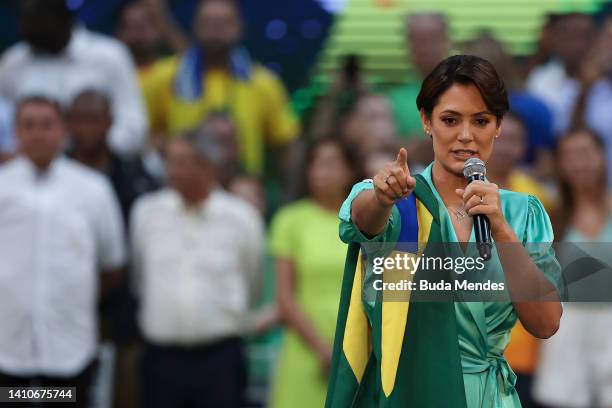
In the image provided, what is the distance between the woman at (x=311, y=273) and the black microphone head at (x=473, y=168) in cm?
341

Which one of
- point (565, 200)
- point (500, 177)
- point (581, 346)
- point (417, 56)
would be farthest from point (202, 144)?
point (581, 346)

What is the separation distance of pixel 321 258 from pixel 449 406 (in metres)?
3.45

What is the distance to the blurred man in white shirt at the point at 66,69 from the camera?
26.5 feet

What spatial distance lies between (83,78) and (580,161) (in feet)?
9.90

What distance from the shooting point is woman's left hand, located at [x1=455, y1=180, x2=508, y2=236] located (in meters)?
3.55

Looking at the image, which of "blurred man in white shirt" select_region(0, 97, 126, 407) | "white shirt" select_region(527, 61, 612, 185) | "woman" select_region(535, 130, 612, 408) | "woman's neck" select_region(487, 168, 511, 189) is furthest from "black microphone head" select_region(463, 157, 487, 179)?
"white shirt" select_region(527, 61, 612, 185)

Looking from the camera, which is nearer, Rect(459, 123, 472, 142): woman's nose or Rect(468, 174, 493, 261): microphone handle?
Rect(468, 174, 493, 261): microphone handle

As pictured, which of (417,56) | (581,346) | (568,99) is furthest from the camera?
(568,99)

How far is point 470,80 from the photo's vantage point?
3.81 m

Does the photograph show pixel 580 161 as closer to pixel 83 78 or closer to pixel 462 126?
pixel 83 78

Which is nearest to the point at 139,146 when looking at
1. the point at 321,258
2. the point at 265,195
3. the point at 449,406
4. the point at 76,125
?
the point at 76,125

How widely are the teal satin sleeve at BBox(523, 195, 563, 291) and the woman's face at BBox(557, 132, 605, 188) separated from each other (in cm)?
347

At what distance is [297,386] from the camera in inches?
281

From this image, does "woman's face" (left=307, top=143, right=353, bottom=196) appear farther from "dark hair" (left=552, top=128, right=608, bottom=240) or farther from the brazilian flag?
the brazilian flag
